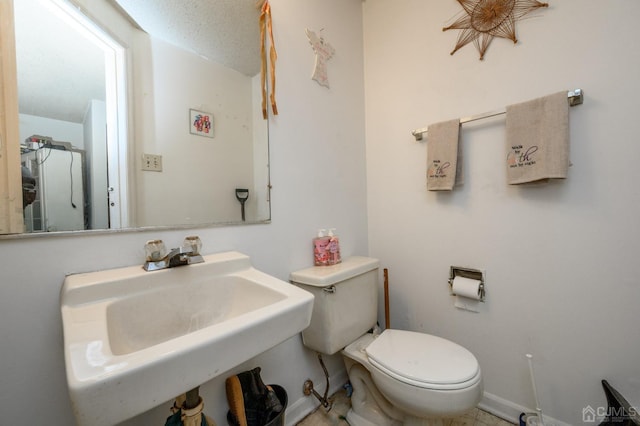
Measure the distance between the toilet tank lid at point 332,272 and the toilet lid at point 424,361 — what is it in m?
0.31

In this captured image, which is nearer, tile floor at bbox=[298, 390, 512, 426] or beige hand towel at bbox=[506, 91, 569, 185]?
beige hand towel at bbox=[506, 91, 569, 185]

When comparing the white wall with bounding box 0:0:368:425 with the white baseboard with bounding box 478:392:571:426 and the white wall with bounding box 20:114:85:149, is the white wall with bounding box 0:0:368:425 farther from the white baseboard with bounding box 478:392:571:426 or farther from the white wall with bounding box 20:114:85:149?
the white baseboard with bounding box 478:392:571:426

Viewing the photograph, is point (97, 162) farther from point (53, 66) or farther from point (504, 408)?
point (504, 408)

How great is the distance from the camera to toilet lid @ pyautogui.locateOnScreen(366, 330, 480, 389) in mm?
823

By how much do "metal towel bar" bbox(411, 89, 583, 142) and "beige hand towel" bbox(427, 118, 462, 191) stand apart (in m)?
0.04

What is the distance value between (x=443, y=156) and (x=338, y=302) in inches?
34.7

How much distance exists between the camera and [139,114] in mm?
812

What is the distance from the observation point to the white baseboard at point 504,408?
109cm

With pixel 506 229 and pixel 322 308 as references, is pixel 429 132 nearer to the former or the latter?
pixel 506 229

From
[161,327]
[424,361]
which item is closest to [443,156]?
[424,361]

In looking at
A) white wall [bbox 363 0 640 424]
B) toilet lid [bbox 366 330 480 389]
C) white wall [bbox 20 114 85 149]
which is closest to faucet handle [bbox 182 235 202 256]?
white wall [bbox 20 114 85 149]

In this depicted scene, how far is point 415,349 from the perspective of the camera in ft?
3.26

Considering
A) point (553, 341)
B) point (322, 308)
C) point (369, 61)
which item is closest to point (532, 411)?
point (553, 341)
